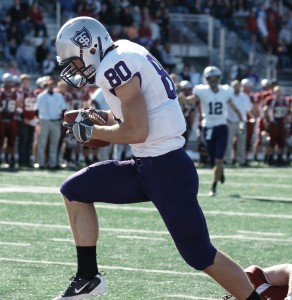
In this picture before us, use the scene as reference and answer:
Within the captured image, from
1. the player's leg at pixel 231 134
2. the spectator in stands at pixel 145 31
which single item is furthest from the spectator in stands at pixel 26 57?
the player's leg at pixel 231 134

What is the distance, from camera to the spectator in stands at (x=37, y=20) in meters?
20.6

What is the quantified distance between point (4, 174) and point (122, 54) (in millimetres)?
9627

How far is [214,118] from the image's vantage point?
12109 mm

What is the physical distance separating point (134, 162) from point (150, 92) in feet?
1.34

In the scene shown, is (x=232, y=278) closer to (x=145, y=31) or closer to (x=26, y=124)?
(x=26, y=124)

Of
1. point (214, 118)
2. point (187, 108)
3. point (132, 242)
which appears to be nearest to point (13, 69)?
point (187, 108)

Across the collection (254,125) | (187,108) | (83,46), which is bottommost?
(254,125)

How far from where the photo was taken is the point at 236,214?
9.93 m

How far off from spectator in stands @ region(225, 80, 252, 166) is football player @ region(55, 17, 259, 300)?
1231 cm

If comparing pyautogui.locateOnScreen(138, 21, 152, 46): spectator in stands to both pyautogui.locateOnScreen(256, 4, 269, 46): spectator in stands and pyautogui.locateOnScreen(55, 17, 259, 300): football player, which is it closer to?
pyautogui.locateOnScreen(256, 4, 269, 46): spectator in stands

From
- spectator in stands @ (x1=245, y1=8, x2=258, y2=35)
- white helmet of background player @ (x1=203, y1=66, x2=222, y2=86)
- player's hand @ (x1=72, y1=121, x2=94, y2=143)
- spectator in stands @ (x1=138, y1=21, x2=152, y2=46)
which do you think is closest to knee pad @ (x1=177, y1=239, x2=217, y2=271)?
player's hand @ (x1=72, y1=121, x2=94, y2=143)

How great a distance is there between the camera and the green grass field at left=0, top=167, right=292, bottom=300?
6.02 metres

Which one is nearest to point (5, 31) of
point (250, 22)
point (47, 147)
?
point (47, 147)

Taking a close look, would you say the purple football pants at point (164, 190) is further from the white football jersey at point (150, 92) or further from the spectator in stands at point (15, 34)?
the spectator in stands at point (15, 34)
